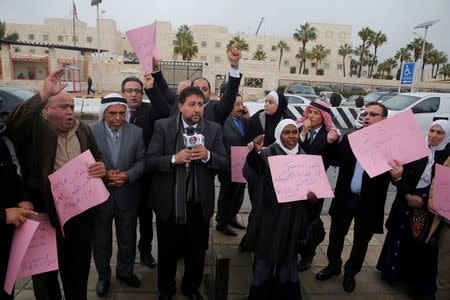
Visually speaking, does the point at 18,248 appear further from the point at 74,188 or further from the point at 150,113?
the point at 150,113

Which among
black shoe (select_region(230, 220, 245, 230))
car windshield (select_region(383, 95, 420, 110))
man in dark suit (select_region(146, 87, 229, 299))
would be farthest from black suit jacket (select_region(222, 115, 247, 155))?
car windshield (select_region(383, 95, 420, 110))

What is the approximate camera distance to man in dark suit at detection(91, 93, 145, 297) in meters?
2.68

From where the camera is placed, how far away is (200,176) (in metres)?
2.65

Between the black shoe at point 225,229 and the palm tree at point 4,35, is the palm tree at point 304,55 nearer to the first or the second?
the palm tree at point 4,35

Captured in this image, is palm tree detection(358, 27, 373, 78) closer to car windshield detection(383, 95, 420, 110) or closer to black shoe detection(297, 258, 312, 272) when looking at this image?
car windshield detection(383, 95, 420, 110)

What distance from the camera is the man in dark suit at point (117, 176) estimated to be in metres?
2.68

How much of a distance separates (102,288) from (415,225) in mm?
3273

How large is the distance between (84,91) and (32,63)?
819 centimetres

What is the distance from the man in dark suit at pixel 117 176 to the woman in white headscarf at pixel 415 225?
2.70 m

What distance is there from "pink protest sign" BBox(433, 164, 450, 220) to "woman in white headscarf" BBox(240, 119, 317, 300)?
3.50ft

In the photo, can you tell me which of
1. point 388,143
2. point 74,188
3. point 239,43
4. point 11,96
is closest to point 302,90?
point 11,96

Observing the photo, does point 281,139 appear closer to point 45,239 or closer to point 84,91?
point 45,239

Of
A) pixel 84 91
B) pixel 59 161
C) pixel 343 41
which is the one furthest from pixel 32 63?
pixel 343 41

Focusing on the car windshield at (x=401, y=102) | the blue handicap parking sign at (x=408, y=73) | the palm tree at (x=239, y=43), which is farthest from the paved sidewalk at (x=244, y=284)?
the palm tree at (x=239, y=43)
